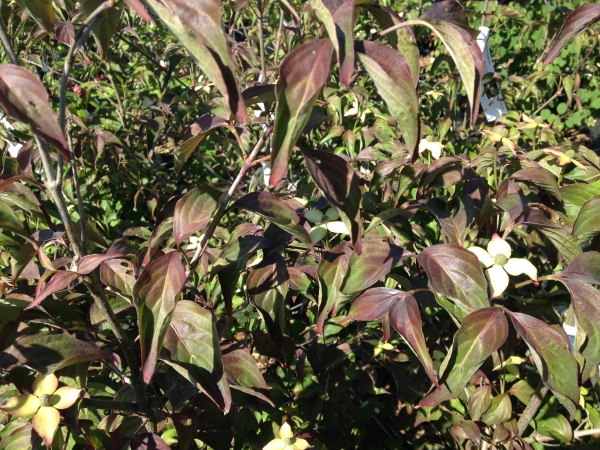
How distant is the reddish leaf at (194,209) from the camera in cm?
84

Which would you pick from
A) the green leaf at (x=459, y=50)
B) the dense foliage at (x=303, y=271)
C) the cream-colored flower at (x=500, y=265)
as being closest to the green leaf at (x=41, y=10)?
the dense foliage at (x=303, y=271)

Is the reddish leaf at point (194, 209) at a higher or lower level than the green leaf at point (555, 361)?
higher

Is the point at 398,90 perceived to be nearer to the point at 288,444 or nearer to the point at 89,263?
the point at 89,263

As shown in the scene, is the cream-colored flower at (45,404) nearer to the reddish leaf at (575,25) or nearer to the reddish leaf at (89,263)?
the reddish leaf at (89,263)

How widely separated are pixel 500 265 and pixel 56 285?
0.69 metres

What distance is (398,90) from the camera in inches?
24.1

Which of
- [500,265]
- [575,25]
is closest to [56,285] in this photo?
[500,265]

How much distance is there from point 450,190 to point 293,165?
3.18ft

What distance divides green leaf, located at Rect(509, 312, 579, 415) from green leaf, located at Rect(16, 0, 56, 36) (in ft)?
2.56

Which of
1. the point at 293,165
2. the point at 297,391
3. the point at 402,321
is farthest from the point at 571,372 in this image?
the point at 293,165

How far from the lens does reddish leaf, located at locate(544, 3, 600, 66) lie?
0.94 m

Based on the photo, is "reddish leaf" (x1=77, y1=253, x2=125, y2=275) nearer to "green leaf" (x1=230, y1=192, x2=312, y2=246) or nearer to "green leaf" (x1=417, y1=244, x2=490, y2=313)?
"green leaf" (x1=230, y1=192, x2=312, y2=246)

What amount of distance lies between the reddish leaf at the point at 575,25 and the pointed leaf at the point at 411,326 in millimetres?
478

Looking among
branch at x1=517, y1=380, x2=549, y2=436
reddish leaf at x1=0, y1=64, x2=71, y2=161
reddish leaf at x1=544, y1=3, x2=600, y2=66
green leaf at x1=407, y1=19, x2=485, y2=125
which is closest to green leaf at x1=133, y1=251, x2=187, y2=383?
reddish leaf at x1=0, y1=64, x2=71, y2=161
